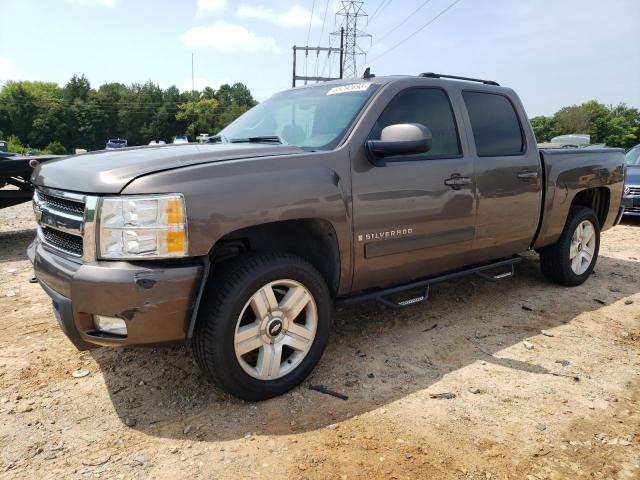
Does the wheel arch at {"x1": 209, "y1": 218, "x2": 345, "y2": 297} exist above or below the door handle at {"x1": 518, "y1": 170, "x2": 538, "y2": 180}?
below

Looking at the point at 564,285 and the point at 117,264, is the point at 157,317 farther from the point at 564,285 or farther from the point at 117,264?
the point at 564,285

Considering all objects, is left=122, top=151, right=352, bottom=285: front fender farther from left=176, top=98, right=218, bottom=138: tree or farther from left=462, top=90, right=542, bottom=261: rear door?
left=176, top=98, right=218, bottom=138: tree

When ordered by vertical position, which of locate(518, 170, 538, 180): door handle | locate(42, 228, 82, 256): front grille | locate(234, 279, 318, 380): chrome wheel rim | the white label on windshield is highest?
the white label on windshield

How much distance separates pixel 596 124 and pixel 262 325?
79.5 metres

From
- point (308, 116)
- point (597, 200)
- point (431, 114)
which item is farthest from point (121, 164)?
point (597, 200)

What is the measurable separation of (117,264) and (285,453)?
1.20 meters

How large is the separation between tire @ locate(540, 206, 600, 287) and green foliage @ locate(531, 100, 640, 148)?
65.8m

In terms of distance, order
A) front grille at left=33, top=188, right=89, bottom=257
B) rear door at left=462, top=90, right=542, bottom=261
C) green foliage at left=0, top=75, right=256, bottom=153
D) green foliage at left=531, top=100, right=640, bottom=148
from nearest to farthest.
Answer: front grille at left=33, top=188, right=89, bottom=257 → rear door at left=462, top=90, right=542, bottom=261 → green foliage at left=531, top=100, right=640, bottom=148 → green foliage at left=0, top=75, right=256, bottom=153

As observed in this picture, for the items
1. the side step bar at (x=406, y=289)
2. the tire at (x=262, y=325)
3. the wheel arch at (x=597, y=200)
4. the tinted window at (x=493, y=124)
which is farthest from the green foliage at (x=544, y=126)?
the tire at (x=262, y=325)


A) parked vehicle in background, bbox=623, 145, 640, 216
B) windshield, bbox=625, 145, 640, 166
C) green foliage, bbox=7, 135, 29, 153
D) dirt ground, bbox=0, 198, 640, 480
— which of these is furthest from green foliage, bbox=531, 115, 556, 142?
dirt ground, bbox=0, 198, 640, 480

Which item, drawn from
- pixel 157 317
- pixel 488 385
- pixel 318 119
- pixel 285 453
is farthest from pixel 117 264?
pixel 488 385

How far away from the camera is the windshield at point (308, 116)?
3076 mm

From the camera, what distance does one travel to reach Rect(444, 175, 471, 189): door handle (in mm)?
3341

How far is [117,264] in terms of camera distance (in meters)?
2.22
